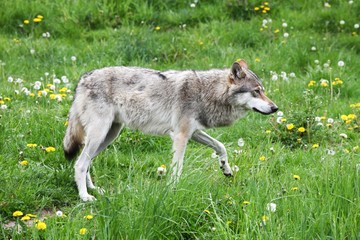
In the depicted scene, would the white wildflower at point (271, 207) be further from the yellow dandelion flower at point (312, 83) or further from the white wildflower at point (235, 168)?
the yellow dandelion flower at point (312, 83)

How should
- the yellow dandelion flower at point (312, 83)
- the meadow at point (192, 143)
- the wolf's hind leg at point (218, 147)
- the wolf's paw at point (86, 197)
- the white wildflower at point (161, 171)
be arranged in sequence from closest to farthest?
the meadow at point (192, 143)
the white wildflower at point (161, 171)
the wolf's paw at point (86, 197)
the wolf's hind leg at point (218, 147)
the yellow dandelion flower at point (312, 83)

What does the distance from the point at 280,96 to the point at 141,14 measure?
12.6 feet

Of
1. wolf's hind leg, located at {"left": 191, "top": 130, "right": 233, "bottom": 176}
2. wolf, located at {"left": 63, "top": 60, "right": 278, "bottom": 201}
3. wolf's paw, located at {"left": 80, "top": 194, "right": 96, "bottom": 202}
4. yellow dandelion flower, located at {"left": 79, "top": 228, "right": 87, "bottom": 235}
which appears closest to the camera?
yellow dandelion flower, located at {"left": 79, "top": 228, "right": 87, "bottom": 235}

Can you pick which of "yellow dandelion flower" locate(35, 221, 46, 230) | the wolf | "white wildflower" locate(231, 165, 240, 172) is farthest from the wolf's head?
"yellow dandelion flower" locate(35, 221, 46, 230)

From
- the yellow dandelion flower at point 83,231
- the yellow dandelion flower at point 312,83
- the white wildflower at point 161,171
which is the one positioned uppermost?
the white wildflower at point 161,171

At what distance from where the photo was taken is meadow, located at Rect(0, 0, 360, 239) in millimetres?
4641

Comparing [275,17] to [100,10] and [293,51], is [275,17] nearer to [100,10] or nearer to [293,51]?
[293,51]

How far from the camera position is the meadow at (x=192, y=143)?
15.2ft

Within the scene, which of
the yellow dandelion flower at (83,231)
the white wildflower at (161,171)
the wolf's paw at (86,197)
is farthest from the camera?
the wolf's paw at (86,197)

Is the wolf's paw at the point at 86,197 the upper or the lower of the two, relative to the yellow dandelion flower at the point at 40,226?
lower

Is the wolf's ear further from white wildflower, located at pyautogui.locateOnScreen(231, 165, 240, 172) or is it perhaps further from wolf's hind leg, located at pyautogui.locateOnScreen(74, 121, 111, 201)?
Answer: wolf's hind leg, located at pyautogui.locateOnScreen(74, 121, 111, 201)

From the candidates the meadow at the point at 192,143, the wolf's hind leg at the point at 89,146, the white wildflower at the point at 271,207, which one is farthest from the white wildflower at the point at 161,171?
the wolf's hind leg at the point at 89,146

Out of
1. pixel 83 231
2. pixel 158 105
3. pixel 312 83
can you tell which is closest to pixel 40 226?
pixel 83 231

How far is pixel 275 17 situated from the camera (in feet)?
37.3
